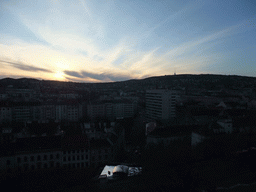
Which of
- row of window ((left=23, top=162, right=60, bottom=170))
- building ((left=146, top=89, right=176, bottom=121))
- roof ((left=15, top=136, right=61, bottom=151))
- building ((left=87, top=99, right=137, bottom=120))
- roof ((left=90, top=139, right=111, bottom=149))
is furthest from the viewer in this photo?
building ((left=87, top=99, right=137, bottom=120))

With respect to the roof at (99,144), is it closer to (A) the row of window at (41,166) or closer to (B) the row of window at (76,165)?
(B) the row of window at (76,165)

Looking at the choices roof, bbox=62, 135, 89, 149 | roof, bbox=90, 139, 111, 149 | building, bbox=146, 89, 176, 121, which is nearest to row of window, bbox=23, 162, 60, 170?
roof, bbox=62, 135, 89, 149

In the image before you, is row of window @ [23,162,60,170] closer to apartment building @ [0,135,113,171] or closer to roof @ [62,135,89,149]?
apartment building @ [0,135,113,171]

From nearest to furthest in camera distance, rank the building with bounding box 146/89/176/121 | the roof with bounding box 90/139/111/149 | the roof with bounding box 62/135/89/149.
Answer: the roof with bounding box 62/135/89/149
the roof with bounding box 90/139/111/149
the building with bounding box 146/89/176/121

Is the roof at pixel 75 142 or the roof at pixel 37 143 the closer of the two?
the roof at pixel 37 143

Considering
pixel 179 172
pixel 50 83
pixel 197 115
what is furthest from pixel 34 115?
pixel 50 83

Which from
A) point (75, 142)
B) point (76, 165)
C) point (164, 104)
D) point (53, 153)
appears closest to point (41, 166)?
point (53, 153)

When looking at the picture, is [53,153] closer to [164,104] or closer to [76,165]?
[76,165]

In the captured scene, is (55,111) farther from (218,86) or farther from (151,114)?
(218,86)

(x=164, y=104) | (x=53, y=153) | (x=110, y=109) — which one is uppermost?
(x=164, y=104)

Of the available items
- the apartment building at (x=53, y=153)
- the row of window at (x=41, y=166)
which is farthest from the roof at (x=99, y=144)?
the row of window at (x=41, y=166)

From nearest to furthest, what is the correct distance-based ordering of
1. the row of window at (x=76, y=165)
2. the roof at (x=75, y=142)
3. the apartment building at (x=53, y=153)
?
the apartment building at (x=53, y=153)
the row of window at (x=76, y=165)
the roof at (x=75, y=142)
